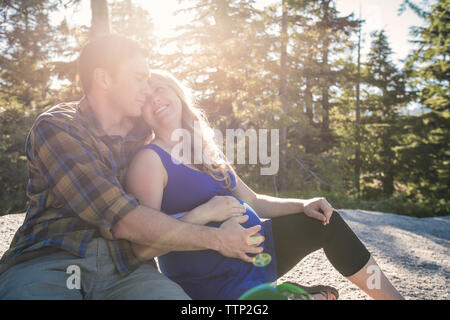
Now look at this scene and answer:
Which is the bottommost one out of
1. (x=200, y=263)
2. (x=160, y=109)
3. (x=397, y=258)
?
(x=397, y=258)

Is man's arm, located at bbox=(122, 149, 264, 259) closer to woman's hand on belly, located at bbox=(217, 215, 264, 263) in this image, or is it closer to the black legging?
woman's hand on belly, located at bbox=(217, 215, 264, 263)

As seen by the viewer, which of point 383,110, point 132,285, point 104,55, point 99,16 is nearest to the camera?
point 132,285

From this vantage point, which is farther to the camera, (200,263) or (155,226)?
(200,263)

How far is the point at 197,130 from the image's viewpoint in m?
2.18

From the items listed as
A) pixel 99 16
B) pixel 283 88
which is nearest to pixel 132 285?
pixel 99 16

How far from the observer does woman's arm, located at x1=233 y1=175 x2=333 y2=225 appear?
6.09 feet

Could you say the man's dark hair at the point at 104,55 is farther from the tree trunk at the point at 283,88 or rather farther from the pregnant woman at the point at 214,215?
the tree trunk at the point at 283,88

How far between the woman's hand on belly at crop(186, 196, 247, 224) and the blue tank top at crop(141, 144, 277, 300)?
76mm

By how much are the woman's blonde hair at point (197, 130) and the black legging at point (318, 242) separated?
1.49 feet

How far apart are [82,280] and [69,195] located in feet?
1.31

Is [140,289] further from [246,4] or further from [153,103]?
[246,4]

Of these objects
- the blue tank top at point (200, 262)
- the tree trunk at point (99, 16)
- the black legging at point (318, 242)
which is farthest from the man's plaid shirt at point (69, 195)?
the tree trunk at point (99, 16)

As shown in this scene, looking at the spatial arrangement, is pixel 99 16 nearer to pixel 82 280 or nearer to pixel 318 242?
pixel 82 280

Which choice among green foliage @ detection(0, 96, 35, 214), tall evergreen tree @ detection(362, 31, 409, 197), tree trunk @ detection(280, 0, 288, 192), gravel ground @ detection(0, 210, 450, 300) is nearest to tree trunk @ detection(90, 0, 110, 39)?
green foliage @ detection(0, 96, 35, 214)
